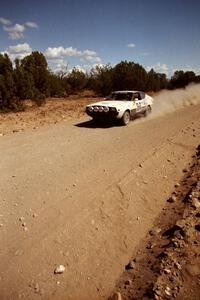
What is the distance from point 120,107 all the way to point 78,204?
6884 mm

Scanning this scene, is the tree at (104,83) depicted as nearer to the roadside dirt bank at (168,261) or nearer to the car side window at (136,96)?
the car side window at (136,96)

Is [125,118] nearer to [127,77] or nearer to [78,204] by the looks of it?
[78,204]

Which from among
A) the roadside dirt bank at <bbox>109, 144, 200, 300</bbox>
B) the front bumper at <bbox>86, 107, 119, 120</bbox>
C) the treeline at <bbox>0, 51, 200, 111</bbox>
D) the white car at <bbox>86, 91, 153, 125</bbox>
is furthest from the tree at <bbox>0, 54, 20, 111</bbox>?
the roadside dirt bank at <bbox>109, 144, 200, 300</bbox>

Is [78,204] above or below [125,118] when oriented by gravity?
below

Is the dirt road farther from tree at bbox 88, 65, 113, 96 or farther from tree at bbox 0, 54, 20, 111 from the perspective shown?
tree at bbox 88, 65, 113, 96

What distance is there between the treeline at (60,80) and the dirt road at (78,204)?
31.4 feet

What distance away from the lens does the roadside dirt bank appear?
327 cm

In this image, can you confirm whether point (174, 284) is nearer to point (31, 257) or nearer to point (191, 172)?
point (31, 257)

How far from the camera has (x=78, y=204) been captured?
17.1ft

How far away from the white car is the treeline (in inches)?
311

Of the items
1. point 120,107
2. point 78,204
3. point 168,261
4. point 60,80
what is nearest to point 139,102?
point 120,107

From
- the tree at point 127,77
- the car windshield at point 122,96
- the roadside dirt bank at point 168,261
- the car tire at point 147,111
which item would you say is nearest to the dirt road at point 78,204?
the roadside dirt bank at point 168,261

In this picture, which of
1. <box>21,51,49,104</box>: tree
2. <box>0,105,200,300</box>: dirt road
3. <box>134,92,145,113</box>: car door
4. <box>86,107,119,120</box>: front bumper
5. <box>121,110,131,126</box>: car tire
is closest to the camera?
<box>0,105,200,300</box>: dirt road

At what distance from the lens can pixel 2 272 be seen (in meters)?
3.64
